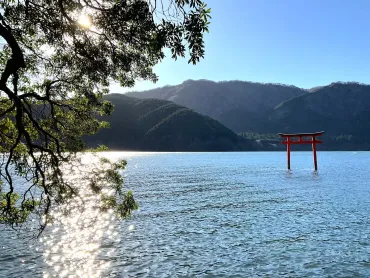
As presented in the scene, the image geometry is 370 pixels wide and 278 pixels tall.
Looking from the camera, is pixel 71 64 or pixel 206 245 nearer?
pixel 71 64

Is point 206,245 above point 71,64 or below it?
below

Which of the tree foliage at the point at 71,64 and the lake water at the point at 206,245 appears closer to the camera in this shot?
the tree foliage at the point at 71,64

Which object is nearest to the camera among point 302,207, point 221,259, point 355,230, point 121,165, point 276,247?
point 121,165

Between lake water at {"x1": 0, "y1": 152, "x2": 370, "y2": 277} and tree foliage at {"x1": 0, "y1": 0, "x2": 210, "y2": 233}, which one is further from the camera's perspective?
lake water at {"x1": 0, "y1": 152, "x2": 370, "y2": 277}

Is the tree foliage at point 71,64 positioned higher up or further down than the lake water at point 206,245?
higher up

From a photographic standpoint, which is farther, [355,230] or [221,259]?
[355,230]

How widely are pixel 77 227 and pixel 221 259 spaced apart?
380 inches

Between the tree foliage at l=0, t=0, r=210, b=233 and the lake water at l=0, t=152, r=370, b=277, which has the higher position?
the tree foliage at l=0, t=0, r=210, b=233

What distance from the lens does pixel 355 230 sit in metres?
18.1

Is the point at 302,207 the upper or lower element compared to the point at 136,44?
lower

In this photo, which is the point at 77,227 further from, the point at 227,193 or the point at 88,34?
the point at 227,193

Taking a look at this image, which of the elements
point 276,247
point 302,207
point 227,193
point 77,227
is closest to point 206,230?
point 276,247

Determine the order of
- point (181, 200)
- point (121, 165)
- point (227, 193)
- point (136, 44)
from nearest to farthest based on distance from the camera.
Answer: point (136, 44) < point (121, 165) < point (181, 200) < point (227, 193)

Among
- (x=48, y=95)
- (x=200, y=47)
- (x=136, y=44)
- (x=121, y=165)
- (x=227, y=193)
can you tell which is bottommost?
(x=227, y=193)
